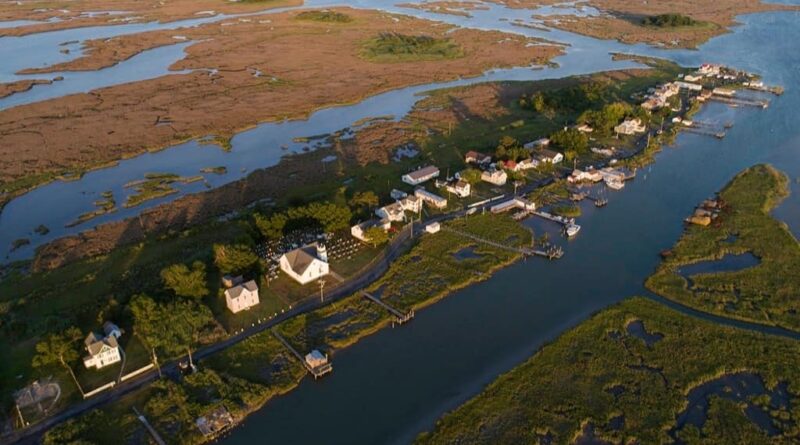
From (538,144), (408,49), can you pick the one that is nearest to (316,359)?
(538,144)

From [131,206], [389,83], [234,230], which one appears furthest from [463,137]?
[131,206]

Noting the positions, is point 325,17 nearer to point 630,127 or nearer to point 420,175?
point 630,127

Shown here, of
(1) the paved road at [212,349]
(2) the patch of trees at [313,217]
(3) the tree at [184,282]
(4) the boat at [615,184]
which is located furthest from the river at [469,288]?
(2) the patch of trees at [313,217]

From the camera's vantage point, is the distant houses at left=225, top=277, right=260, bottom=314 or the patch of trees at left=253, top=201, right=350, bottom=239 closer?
the distant houses at left=225, top=277, right=260, bottom=314

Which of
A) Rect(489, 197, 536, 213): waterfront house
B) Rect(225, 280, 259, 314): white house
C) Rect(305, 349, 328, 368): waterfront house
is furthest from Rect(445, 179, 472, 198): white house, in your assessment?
Rect(305, 349, 328, 368): waterfront house

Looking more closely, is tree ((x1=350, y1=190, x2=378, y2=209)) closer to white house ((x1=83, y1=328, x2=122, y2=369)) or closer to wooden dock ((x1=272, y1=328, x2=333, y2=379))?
wooden dock ((x1=272, y1=328, x2=333, y2=379))

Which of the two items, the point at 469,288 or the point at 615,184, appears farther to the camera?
the point at 615,184
